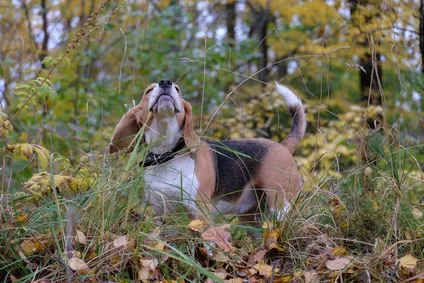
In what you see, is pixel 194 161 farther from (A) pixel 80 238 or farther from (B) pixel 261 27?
(B) pixel 261 27

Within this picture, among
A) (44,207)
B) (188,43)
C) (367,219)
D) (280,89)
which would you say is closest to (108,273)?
(44,207)

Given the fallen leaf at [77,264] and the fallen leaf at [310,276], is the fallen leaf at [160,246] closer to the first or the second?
the fallen leaf at [77,264]

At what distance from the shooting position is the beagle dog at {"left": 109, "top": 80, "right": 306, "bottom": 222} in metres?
4.41

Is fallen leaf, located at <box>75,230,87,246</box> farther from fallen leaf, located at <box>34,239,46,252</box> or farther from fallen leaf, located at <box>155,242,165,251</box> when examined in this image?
fallen leaf, located at <box>155,242,165,251</box>

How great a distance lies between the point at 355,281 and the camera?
10.5ft

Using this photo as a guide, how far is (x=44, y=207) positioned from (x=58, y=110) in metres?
4.99

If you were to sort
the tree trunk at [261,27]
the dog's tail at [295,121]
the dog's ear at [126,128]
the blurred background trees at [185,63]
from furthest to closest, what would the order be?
the tree trunk at [261,27] < the blurred background trees at [185,63] < the dog's tail at [295,121] < the dog's ear at [126,128]

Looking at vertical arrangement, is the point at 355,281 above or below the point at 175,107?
below

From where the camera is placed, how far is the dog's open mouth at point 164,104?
4504mm

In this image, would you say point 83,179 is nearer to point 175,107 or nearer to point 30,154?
point 30,154

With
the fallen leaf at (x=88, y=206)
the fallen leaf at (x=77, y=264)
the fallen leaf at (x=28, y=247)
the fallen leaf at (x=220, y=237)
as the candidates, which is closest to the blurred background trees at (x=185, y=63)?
the fallen leaf at (x=220, y=237)

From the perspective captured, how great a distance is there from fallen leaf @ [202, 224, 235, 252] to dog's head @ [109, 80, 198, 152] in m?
1.08

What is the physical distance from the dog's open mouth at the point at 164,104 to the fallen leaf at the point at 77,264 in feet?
5.87

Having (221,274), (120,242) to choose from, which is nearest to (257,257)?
(221,274)
